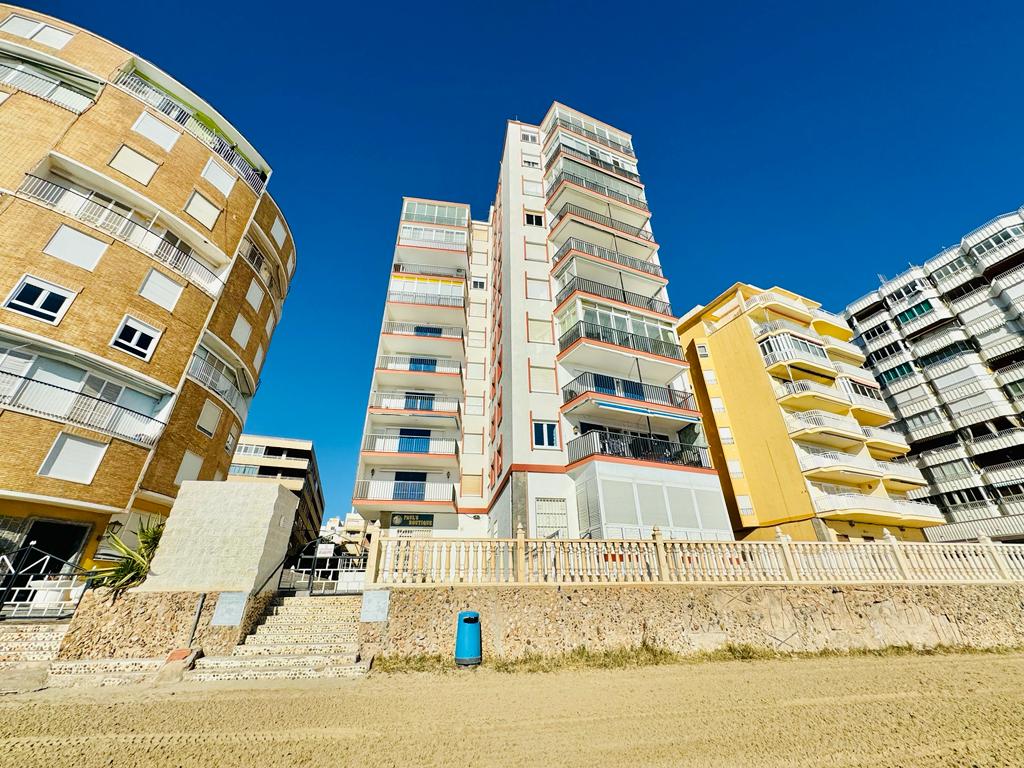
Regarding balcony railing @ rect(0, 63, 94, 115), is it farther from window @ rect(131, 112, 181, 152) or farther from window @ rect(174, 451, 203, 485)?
window @ rect(174, 451, 203, 485)

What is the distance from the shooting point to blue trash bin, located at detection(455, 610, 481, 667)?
790 centimetres

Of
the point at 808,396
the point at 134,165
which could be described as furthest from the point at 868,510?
the point at 134,165

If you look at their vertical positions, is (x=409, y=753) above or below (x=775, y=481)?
below

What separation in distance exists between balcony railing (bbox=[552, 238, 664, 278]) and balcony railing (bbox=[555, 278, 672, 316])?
172cm

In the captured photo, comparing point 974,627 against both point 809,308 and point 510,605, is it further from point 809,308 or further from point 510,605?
point 809,308

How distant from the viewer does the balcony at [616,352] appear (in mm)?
20609

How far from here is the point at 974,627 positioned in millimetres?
10109

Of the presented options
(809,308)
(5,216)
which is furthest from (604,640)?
(809,308)

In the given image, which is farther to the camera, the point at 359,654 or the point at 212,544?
the point at 212,544

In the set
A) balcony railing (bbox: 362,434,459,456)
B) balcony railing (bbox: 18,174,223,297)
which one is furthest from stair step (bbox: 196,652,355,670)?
balcony railing (bbox: 18,174,223,297)

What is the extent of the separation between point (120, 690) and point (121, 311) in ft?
48.6

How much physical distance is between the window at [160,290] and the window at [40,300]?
7.62ft

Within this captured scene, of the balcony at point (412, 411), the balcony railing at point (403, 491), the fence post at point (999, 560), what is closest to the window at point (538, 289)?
the balcony at point (412, 411)

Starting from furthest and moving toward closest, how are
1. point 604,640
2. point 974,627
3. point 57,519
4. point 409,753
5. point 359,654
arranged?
point 57,519 < point 974,627 < point 604,640 < point 359,654 < point 409,753
